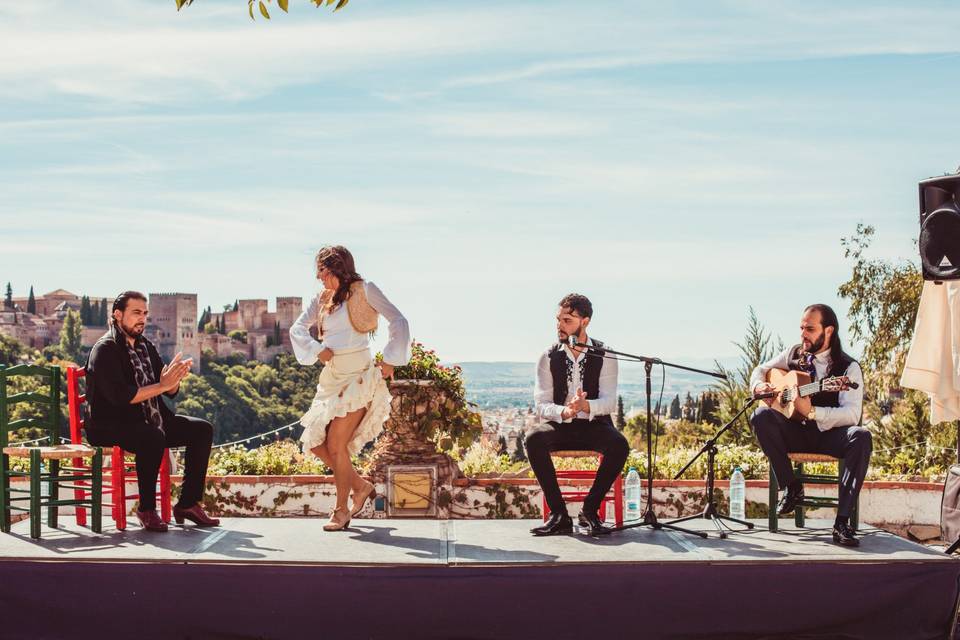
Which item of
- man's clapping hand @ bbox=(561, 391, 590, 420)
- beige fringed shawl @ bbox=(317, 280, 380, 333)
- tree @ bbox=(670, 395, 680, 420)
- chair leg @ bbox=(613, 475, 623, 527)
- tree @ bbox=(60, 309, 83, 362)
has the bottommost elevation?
chair leg @ bbox=(613, 475, 623, 527)

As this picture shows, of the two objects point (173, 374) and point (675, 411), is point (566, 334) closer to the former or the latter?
point (173, 374)

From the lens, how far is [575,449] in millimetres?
6109

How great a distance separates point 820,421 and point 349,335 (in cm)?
244

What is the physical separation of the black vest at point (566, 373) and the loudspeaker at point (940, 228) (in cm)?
175

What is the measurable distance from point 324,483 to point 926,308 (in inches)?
162

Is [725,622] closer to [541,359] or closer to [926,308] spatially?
[541,359]

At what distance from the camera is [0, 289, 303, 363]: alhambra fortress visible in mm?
115375

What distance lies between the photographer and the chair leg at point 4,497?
5.91 metres

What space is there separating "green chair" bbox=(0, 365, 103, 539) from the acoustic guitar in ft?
11.2

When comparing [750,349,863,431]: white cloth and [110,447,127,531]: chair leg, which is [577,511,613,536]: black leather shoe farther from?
[110,447,127,531]: chair leg

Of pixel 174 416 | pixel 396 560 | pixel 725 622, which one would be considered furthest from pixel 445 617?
pixel 174 416

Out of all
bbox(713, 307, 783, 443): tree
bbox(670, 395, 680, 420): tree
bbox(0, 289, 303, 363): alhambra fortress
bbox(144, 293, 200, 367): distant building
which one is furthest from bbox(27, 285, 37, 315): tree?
bbox(713, 307, 783, 443): tree

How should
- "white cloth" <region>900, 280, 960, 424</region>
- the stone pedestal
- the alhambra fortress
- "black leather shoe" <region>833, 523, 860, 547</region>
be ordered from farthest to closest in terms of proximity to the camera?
the alhambra fortress < the stone pedestal < "white cloth" <region>900, 280, 960, 424</region> < "black leather shoe" <region>833, 523, 860, 547</region>

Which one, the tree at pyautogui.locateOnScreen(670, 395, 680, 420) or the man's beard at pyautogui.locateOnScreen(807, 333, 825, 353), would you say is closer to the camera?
the man's beard at pyautogui.locateOnScreen(807, 333, 825, 353)
